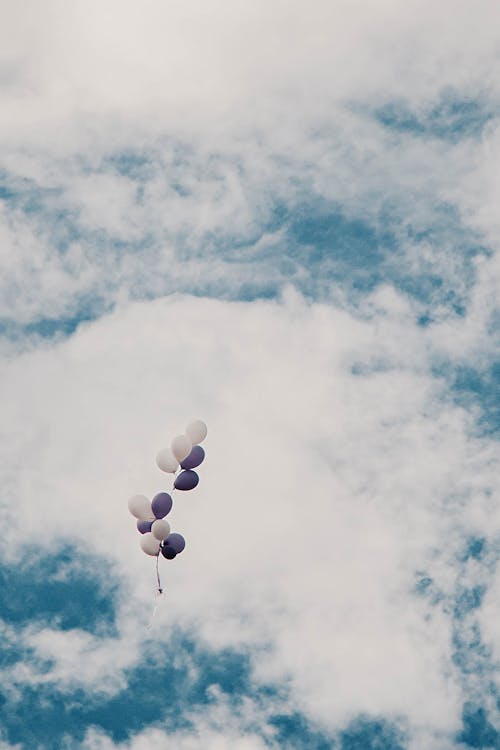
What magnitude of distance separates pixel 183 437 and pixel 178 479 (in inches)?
61.0

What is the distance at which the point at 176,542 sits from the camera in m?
40.2

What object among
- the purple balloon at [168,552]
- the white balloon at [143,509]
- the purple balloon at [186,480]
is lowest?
the purple balloon at [168,552]

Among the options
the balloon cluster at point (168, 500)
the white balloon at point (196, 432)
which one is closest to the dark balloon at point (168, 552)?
the balloon cluster at point (168, 500)

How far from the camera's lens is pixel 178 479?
40.7m

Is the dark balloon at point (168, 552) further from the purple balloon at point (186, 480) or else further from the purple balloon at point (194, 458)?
the purple balloon at point (194, 458)

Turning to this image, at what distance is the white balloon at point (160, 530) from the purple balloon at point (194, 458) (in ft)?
7.27

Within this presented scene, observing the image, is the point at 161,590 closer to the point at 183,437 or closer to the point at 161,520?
the point at 161,520

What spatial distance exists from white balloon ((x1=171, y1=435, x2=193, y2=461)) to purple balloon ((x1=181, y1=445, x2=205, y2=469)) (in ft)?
0.51

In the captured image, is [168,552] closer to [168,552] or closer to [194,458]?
[168,552]

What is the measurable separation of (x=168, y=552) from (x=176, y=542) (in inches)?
18.0

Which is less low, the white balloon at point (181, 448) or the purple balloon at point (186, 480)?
the white balloon at point (181, 448)

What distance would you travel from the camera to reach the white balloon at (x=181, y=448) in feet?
132

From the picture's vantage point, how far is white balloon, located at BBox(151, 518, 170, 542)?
1566 inches

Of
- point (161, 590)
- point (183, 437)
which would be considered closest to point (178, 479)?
point (183, 437)
